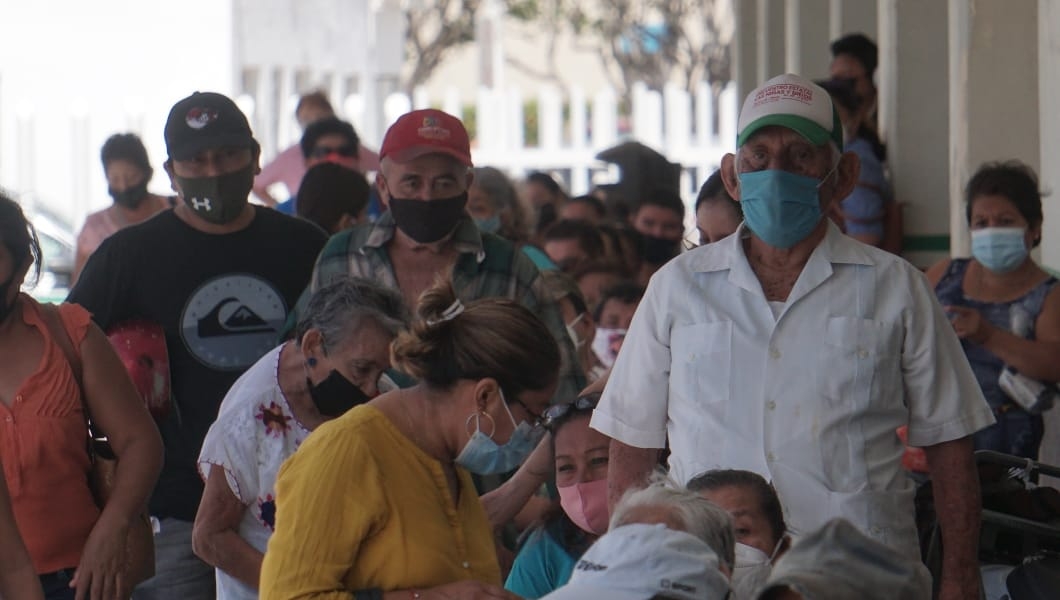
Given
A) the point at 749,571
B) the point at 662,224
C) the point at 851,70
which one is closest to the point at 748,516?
the point at 749,571

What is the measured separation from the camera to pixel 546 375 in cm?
383

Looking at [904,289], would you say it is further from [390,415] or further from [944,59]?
[944,59]

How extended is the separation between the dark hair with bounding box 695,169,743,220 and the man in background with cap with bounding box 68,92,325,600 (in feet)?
4.31

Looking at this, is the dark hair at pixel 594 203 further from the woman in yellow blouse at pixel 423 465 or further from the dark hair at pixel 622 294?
the woman in yellow blouse at pixel 423 465

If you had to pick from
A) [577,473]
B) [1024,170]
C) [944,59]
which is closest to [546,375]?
[577,473]

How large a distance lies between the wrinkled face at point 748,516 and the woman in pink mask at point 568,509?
99 centimetres

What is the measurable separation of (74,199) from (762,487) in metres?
15.5

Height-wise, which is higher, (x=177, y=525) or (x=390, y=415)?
(x=390, y=415)

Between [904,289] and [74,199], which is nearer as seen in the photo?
[904,289]

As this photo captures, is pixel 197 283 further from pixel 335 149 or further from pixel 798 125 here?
pixel 335 149

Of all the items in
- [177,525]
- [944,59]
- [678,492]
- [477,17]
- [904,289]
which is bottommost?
[177,525]

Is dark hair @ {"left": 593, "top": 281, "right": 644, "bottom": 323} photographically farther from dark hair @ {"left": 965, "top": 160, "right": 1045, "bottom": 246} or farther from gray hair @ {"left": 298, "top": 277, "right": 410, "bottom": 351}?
gray hair @ {"left": 298, "top": 277, "right": 410, "bottom": 351}

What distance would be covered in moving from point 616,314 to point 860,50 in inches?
123

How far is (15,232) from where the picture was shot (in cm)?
496
